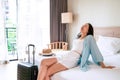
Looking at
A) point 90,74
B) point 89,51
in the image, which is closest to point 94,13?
point 89,51

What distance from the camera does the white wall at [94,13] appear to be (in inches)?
160

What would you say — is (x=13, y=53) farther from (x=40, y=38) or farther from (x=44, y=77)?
(x=44, y=77)

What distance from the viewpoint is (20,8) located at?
17.7ft

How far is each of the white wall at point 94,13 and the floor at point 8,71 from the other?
6.39 feet

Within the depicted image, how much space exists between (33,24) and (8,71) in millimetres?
1727

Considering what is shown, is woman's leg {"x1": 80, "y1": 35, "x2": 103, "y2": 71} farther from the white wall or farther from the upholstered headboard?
the white wall

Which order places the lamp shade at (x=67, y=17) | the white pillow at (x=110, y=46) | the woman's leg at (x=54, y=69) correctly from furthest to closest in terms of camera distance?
the lamp shade at (x=67, y=17) → the white pillow at (x=110, y=46) → the woman's leg at (x=54, y=69)

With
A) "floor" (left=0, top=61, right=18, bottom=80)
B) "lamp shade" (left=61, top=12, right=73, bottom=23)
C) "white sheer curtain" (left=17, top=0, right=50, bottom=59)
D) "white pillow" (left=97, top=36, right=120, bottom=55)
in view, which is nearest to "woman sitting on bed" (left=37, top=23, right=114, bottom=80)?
"white pillow" (left=97, top=36, right=120, bottom=55)

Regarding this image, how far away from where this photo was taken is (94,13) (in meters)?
4.61

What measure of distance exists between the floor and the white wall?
1948 millimetres

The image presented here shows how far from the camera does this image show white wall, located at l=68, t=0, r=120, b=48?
4.06 m

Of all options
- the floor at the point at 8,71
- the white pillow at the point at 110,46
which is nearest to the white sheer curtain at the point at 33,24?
the floor at the point at 8,71

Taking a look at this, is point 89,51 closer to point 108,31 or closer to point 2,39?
point 108,31

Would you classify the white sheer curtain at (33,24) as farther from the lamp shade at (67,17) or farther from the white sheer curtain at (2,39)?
the lamp shade at (67,17)
